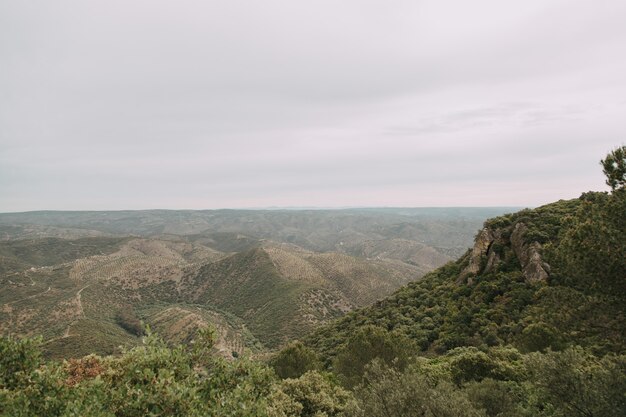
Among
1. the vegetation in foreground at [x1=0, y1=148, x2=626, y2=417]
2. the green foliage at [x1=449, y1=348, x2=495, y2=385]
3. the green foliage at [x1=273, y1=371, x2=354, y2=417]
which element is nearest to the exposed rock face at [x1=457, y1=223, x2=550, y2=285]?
the vegetation in foreground at [x1=0, y1=148, x2=626, y2=417]

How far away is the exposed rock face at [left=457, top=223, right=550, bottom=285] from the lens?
4654 centimetres

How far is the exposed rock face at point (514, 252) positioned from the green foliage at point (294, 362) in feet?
97.6

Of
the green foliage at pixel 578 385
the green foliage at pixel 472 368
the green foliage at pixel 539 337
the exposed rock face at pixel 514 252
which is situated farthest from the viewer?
the exposed rock face at pixel 514 252

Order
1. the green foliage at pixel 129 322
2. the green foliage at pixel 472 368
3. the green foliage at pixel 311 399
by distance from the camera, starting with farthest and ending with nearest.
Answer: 1. the green foliage at pixel 129 322
2. the green foliage at pixel 472 368
3. the green foliage at pixel 311 399

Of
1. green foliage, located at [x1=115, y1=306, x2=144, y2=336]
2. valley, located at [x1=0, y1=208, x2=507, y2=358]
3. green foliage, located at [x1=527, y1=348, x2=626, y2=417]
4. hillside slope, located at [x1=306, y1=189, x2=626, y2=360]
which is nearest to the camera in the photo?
green foliage, located at [x1=527, y1=348, x2=626, y2=417]

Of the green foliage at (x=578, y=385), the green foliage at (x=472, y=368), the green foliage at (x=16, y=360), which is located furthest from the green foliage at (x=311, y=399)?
the green foliage at (x=16, y=360)

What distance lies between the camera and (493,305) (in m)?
47.5

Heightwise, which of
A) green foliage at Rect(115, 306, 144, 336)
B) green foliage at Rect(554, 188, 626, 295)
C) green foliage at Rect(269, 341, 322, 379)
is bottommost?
green foliage at Rect(115, 306, 144, 336)

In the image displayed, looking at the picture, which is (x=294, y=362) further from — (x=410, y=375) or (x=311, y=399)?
(x=410, y=375)

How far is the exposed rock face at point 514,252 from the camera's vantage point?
46.5 metres

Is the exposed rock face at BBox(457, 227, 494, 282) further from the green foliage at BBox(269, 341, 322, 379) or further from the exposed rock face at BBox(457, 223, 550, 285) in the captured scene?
the green foliage at BBox(269, 341, 322, 379)

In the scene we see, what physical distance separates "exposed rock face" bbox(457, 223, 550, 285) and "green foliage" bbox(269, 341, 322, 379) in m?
29.7

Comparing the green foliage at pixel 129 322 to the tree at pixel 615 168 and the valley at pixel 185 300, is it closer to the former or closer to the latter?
the valley at pixel 185 300

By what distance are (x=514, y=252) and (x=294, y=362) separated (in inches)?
1485
